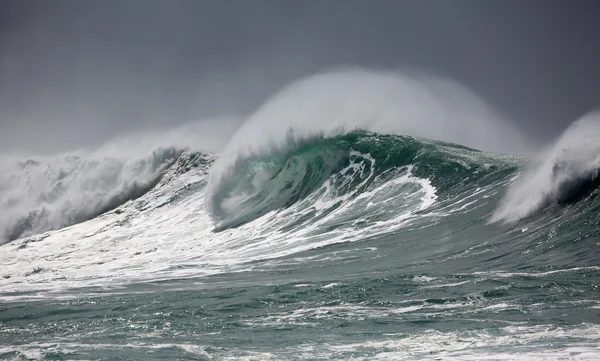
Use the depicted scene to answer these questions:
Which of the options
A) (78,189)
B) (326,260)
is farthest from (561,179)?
(78,189)

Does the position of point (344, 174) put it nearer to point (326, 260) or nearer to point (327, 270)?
point (326, 260)

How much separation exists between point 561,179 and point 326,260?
7631 millimetres

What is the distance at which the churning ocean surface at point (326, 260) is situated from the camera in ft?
31.8

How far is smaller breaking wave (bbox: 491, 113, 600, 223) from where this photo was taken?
694 inches

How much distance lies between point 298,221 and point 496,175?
8.00 metres

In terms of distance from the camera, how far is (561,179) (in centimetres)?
1809

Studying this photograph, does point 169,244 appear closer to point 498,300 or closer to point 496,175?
point 496,175

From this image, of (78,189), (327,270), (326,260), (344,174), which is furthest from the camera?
(78,189)

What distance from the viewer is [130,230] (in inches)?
1068

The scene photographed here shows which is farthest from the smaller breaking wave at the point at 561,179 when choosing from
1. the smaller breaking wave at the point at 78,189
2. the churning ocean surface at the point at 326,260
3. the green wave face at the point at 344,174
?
the smaller breaking wave at the point at 78,189

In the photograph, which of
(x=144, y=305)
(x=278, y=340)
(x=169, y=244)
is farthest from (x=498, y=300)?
(x=169, y=244)

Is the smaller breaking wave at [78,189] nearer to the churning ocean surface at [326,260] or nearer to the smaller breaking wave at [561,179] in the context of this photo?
the churning ocean surface at [326,260]

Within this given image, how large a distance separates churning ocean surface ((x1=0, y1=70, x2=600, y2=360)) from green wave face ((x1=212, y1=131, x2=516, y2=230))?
0.10 metres

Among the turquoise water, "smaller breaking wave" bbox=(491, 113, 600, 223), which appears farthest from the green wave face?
"smaller breaking wave" bbox=(491, 113, 600, 223)
